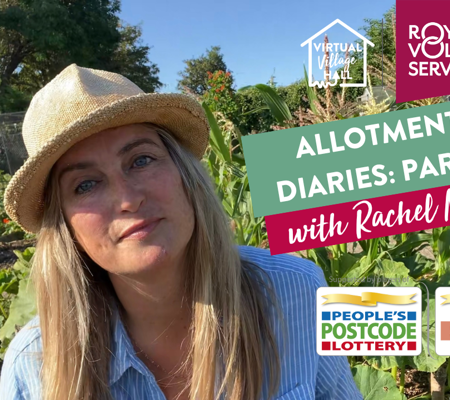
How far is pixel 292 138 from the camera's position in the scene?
171 cm

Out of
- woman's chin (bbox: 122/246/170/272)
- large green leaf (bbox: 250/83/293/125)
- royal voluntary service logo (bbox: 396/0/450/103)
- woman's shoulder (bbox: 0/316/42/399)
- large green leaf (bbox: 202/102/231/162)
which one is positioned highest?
royal voluntary service logo (bbox: 396/0/450/103)

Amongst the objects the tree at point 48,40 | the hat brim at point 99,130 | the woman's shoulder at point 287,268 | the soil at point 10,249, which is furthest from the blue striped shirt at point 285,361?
the tree at point 48,40

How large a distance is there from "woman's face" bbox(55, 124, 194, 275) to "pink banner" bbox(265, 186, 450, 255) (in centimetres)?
91

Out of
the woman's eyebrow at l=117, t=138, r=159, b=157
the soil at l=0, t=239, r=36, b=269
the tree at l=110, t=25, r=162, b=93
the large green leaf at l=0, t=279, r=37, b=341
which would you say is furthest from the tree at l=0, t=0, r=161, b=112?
the woman's eyebrow at l=117, t=138, r=159, b=157

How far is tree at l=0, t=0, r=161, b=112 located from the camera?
13773 mm

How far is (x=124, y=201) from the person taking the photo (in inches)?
32.0

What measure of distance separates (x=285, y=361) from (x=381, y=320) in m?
0.71

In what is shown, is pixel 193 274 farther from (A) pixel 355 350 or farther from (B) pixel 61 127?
(A) pixel 355 350

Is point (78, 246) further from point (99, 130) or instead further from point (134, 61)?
point (134, 61)

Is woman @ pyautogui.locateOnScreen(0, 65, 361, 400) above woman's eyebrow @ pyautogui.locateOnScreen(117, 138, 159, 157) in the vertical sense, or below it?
below

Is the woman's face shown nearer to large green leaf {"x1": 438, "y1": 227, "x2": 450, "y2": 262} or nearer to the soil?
large green leaf {"x1": 438, "y1": 227, "x2": 450, "y2": 262}

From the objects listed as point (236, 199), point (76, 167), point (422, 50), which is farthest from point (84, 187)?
point (422, 50)

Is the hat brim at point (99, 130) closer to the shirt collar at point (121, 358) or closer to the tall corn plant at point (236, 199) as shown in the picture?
the shirt collar at point (121, 358)

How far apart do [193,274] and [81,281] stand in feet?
0.88
